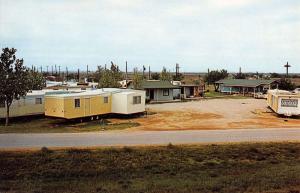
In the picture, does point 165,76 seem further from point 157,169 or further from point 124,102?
point 157,169

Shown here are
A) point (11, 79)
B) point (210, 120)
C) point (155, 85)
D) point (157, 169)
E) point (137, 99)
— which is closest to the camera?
point (157, 169)

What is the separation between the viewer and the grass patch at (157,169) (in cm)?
1288

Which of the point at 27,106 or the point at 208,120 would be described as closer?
the point at 208,120

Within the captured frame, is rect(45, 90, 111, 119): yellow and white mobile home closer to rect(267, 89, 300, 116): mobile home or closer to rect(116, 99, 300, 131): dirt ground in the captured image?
rect(116, 99, 300, 131): dirt ground

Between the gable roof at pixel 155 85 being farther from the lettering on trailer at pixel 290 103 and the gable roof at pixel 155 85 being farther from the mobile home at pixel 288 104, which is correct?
the lettering on trailer at pixel 290 103

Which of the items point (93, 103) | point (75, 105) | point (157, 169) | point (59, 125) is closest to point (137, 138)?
point (157, 169)

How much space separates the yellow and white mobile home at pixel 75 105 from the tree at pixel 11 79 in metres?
2.05

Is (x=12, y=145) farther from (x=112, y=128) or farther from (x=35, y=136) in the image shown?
(x=112, y=128)

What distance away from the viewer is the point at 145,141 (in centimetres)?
1931

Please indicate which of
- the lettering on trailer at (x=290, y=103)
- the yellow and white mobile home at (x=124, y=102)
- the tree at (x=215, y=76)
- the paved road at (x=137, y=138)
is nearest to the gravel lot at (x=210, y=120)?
the lettering on trailer at (x=290, y=103)

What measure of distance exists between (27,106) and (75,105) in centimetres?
486

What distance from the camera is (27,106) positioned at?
3058 cm

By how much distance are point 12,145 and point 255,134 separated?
13603mm

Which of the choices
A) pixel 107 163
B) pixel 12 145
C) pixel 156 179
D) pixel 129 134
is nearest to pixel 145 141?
pixel 129 134
